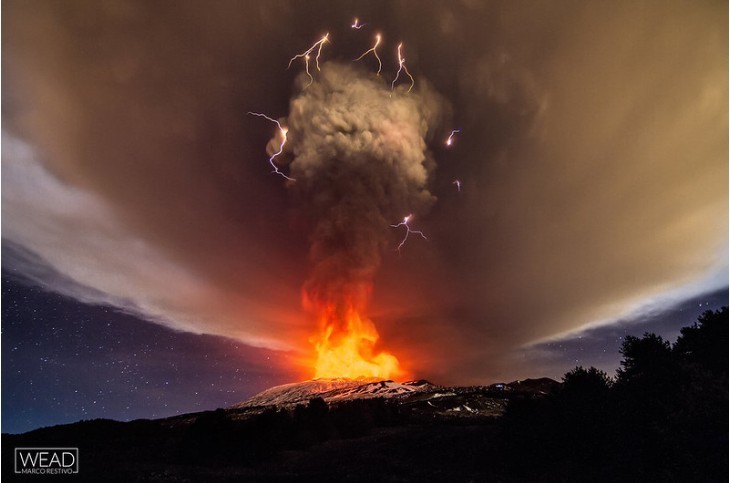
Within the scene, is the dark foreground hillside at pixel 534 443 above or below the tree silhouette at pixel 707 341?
below

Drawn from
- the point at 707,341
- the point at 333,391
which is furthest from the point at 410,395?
the point at 707,341

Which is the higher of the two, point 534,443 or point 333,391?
point 333,391

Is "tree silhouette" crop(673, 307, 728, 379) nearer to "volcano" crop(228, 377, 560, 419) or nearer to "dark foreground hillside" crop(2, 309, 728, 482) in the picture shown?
"dark foreground hillside" crop(2, 309, 728, 482)

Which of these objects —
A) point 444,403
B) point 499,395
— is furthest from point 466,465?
point 499,395

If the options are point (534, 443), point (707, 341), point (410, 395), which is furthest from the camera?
point (410, 395)

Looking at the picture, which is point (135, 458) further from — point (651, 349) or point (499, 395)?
point (499, 395)

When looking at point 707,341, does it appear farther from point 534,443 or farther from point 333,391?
point 333,391

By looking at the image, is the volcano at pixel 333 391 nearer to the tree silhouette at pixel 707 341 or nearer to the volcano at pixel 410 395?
the volcano at pixel 410 395

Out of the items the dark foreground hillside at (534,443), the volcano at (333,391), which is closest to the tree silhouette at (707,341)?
the dark foreground hillside at (534,443)

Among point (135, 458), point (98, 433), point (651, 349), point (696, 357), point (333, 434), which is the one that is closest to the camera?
point (651, 349)
